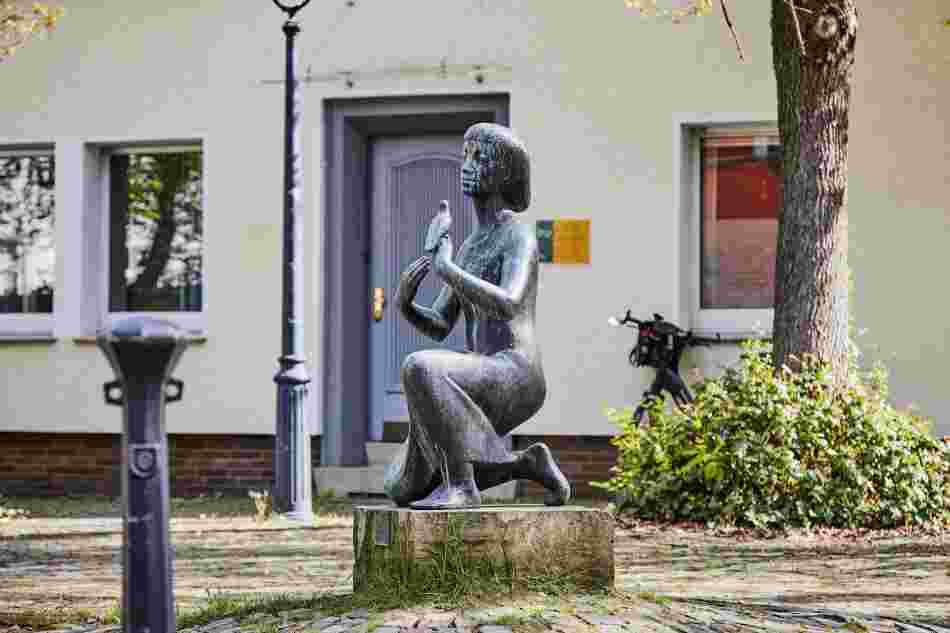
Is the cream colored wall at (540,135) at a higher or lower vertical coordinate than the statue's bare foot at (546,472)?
higher

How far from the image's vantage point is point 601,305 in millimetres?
14094

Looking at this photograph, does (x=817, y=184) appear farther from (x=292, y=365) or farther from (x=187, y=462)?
(x=187, y=462)

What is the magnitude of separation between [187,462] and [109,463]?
711 mm

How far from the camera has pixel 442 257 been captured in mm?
6988

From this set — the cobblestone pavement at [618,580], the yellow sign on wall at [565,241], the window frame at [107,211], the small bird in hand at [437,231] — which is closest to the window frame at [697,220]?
the yellow sign on wall at [565,241]

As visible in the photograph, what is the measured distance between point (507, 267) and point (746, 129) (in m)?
7.41

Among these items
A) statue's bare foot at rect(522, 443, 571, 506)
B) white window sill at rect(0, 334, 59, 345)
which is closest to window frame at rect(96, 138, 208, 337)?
white window sill at rect(0, 334, 59, 345)

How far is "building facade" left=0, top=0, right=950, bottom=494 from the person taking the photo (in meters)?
13.7

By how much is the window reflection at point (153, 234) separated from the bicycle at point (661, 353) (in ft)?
12.1

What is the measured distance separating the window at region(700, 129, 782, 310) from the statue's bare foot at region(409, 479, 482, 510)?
7.42 m

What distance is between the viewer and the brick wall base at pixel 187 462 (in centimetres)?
1414

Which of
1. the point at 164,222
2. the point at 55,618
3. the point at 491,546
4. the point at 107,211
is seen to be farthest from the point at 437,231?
the point at 107,211

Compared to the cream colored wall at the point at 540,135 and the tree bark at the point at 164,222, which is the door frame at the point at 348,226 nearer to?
the cream colored wall at the point at 540,135

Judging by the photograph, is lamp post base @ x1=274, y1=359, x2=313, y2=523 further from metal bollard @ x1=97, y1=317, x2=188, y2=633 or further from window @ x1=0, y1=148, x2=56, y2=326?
metal bollard @ x1=97, y1=317, x2=188, y2=633
